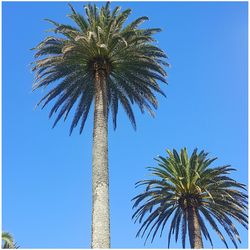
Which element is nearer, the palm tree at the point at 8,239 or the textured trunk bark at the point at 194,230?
the textured trunk bark at the point at 194,230

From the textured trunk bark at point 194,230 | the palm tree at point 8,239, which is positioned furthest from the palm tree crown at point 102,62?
the palm tree at point 8,239

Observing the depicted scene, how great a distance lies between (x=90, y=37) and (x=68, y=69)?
335 centimetres

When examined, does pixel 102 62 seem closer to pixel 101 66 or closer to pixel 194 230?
pixel 101 66

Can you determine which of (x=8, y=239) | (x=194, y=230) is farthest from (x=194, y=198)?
(x=8, y=239)

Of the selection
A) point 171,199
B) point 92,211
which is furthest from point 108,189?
point 171,199

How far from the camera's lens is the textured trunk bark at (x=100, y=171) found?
2073cm

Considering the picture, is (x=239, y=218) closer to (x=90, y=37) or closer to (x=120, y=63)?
(x=120, y=63)

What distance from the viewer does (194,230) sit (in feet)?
101

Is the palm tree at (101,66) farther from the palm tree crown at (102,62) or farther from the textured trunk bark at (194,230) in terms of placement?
the textured trunk bark at (194,230)

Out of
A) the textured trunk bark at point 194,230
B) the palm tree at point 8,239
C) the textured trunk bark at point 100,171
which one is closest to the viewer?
the textured trunk bark at point 100,171

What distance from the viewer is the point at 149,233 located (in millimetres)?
33750

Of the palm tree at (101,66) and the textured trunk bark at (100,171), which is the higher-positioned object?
the palm tree at (101,66)

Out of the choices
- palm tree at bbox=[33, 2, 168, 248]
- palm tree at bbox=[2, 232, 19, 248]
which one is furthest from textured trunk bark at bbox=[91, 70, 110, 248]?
palm tree at bbox=[2, 232, 19, 248]

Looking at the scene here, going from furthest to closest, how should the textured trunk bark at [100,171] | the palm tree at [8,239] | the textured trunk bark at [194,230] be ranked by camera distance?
the palm tree at [8,239] → the textured trunk bark at [194,230] → the textured trunk bark at [100,171]
